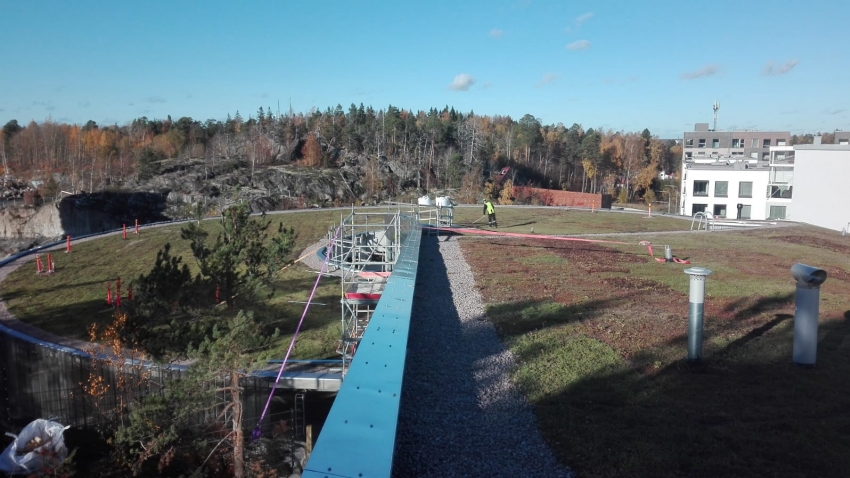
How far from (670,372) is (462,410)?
2967 millimetres

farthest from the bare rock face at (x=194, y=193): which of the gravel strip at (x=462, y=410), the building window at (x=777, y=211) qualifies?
the gravel strip at (x=462, y=410)

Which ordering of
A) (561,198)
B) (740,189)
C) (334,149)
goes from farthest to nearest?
(334,149) → (561,198) → (740,189)

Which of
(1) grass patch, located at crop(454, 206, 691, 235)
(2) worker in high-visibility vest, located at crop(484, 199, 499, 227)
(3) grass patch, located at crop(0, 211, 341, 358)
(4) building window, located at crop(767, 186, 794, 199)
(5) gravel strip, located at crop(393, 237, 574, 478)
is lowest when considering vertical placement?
(3) grass patch, located at crop(0, 211, 341, 358)

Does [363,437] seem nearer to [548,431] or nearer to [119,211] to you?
[548,431]

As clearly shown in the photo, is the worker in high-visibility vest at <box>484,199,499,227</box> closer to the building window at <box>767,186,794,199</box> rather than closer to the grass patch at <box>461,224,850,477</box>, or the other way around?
the grass patch at <box>461,224,850,477</box>

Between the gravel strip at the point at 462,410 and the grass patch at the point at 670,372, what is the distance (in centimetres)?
24

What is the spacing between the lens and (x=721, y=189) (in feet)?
139

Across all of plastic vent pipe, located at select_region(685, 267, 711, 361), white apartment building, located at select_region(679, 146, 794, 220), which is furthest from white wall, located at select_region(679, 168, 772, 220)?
plastic vent pipe, located at select_region(685, 267, 711, 361)

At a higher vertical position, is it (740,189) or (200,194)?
(740,189)

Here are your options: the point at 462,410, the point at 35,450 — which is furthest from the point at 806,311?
the point at 35,450

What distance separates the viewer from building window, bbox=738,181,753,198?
41.3 metres

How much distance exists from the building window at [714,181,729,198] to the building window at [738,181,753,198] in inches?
31.9

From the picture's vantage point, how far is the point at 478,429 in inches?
227

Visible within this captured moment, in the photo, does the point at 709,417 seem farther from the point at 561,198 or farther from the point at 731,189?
the point at 561,198
